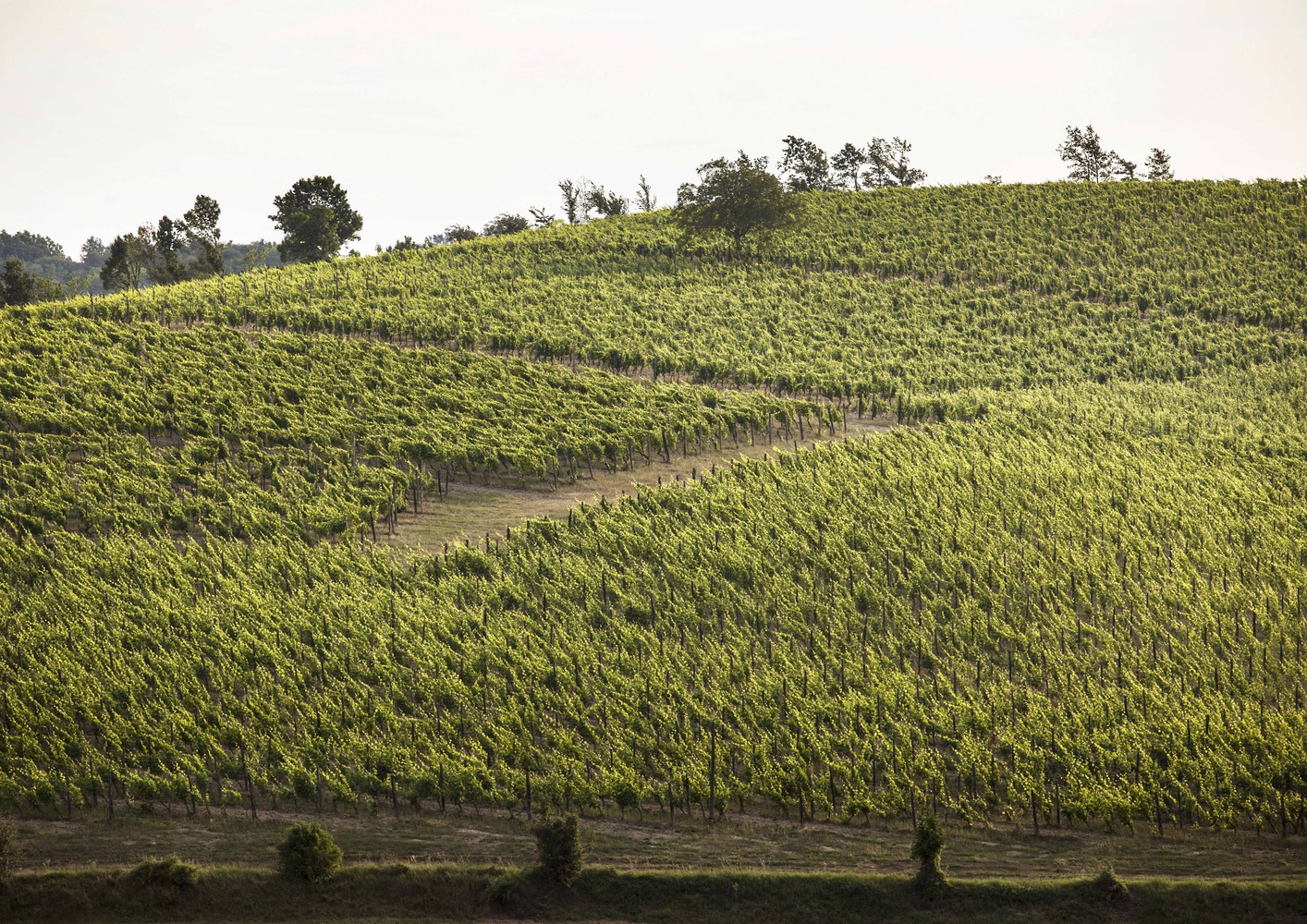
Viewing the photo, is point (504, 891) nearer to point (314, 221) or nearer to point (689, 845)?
point (689, 845)

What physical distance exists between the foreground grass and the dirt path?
13.9 meters

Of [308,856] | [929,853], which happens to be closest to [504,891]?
[308,856]

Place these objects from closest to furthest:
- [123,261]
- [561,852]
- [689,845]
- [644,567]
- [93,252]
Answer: [561,852]
[689,845]
[644,567]
[123,261]
[93,252]

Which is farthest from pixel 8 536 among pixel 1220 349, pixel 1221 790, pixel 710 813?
pixel 1220 349

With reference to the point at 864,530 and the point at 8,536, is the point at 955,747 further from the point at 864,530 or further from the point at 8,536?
the point at 8,536

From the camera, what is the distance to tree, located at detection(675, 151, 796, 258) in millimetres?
69500

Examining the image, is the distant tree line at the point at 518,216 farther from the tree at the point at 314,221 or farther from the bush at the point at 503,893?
the bush at the point at 503,893

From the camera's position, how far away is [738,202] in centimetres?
6969

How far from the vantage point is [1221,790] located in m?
20.2

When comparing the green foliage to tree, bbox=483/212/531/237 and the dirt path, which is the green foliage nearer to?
the dirt path

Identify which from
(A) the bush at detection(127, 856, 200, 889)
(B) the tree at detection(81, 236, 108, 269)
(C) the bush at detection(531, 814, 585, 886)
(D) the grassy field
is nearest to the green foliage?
(C) the bush at detection(531, 814, 585, 886)

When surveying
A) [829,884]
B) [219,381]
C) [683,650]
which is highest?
[219,381]

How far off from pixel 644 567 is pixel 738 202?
4527 cm

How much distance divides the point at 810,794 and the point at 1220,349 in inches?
1792
